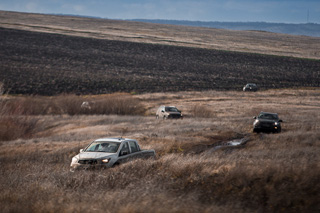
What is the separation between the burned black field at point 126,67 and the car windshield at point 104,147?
41.1 metres

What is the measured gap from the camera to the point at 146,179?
9992 mm

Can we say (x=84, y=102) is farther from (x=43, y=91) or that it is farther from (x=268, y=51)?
(x=268, y=51)

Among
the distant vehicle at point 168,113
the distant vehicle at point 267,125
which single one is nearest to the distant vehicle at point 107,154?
the distant vehicle at point 267,125

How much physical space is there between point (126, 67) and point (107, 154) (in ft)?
218

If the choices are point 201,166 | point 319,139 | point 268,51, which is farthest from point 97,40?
point 201,166

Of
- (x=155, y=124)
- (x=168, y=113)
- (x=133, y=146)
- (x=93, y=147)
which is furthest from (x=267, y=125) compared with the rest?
(x=93, y=147)

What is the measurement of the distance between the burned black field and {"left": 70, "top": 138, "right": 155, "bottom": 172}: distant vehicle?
41.1m

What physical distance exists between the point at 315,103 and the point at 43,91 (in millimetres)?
34624

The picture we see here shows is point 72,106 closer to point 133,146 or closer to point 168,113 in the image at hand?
point 168,113

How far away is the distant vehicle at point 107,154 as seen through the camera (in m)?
13.1

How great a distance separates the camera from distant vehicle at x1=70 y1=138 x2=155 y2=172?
13.1m

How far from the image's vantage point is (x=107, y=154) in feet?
44.7

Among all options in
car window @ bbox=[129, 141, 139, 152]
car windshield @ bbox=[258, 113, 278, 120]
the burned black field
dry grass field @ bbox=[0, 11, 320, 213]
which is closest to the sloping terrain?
dry grass field @ bbox=[0, 11, 320, 213]

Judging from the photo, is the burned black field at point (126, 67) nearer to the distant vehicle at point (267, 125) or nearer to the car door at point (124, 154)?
the distant vehicle at point (267, 125)
